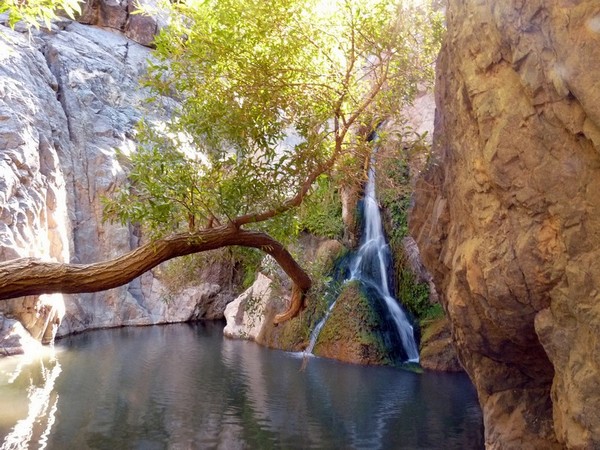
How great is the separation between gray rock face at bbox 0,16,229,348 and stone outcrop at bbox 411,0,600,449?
11748 mm

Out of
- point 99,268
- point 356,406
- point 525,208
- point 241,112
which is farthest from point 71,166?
point 525,208

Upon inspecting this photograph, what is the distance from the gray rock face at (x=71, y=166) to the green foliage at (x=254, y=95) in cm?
923

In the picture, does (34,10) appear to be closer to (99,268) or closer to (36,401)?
(99,268)

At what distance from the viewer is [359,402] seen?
9930mm

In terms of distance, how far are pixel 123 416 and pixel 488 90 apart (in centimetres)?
709

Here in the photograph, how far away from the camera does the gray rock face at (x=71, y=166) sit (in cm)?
1633

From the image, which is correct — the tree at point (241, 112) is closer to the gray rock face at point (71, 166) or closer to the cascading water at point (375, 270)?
the cascading water at point (375, 270)

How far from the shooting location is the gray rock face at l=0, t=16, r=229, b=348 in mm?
16328

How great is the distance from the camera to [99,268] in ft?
20.8

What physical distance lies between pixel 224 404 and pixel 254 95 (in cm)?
533

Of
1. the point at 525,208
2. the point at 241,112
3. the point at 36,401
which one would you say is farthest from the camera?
the point at 36,401

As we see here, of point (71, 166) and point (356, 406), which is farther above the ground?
point (71, 166)

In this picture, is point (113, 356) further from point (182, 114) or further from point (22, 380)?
point (182, 114)

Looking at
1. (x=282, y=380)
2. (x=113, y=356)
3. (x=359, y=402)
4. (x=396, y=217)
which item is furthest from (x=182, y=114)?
(x=396, y=217)
